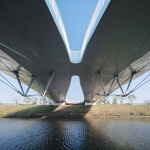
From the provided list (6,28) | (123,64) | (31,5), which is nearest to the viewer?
(31,5)

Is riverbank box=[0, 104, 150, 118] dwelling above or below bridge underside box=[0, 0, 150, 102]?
below

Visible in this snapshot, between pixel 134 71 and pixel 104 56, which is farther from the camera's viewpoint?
pixel 134 71

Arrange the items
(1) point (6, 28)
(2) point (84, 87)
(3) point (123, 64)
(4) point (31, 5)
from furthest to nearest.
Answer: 1. (2) point (84, 87)
2. (3) point (123, 64)
3. (1) point (6, 28)
4. (4) point (31, 5)

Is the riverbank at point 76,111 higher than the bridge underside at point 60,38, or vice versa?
the bridge underside at point 60,38

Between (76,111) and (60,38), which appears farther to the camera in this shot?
(76,111)

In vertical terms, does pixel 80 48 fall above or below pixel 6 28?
above

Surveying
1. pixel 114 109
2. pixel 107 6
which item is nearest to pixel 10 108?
pixel 114 109

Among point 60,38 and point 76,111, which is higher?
point 60,38

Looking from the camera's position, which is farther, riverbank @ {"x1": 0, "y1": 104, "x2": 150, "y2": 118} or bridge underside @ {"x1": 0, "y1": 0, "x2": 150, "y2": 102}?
riverbank @ {"x1": 0, "y1": 104, "x2": 150, "y2": 118}

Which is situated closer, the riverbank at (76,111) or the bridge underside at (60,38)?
the bridge underside at (60,38)

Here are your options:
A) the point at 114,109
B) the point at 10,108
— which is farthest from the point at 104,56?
the point at 10,108

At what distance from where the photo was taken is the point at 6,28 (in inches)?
613

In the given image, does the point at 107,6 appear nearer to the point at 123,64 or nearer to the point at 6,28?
the point at 6,28

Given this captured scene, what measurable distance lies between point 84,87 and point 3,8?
122 feet
